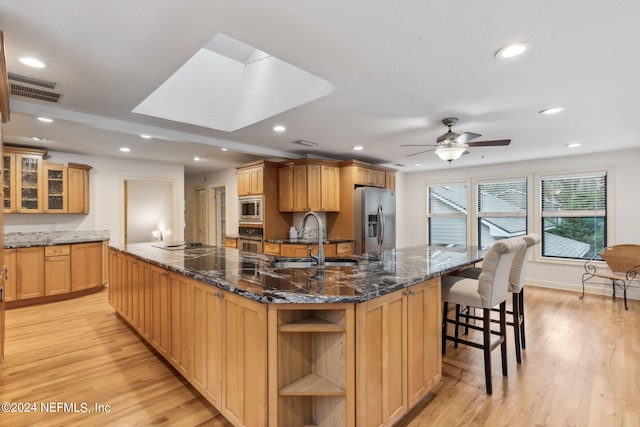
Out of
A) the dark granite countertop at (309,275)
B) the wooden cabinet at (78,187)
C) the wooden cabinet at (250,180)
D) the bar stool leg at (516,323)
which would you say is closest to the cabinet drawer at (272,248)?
the wooden cabinet at (250,180)

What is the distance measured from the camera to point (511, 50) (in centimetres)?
193

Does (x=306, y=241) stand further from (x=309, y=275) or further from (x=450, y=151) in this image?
(x=309, y=275)

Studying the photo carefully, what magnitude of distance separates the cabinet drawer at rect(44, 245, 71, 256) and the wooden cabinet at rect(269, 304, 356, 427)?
15.4 feet

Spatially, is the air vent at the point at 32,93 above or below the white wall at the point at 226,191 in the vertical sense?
above

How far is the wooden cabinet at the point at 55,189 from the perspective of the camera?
4.95 m

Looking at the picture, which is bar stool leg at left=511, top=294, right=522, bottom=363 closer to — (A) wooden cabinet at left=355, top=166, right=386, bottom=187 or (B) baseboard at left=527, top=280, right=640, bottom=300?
(A) wooden cabinet at left=355, top=166, right=386, bottom=187

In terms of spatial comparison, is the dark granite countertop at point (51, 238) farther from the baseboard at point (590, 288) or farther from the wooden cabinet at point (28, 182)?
the baseboard at point (590, 288)

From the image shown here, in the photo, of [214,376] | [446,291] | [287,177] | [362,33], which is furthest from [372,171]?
[214,376]

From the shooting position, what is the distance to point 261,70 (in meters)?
3.41

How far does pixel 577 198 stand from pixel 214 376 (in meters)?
6.29

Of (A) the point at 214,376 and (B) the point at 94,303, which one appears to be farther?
(B) the point at 94,303

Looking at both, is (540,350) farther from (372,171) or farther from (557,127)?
(372,171)

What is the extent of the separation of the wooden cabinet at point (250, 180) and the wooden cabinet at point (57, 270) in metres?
2.79

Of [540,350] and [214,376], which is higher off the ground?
[214,376]
